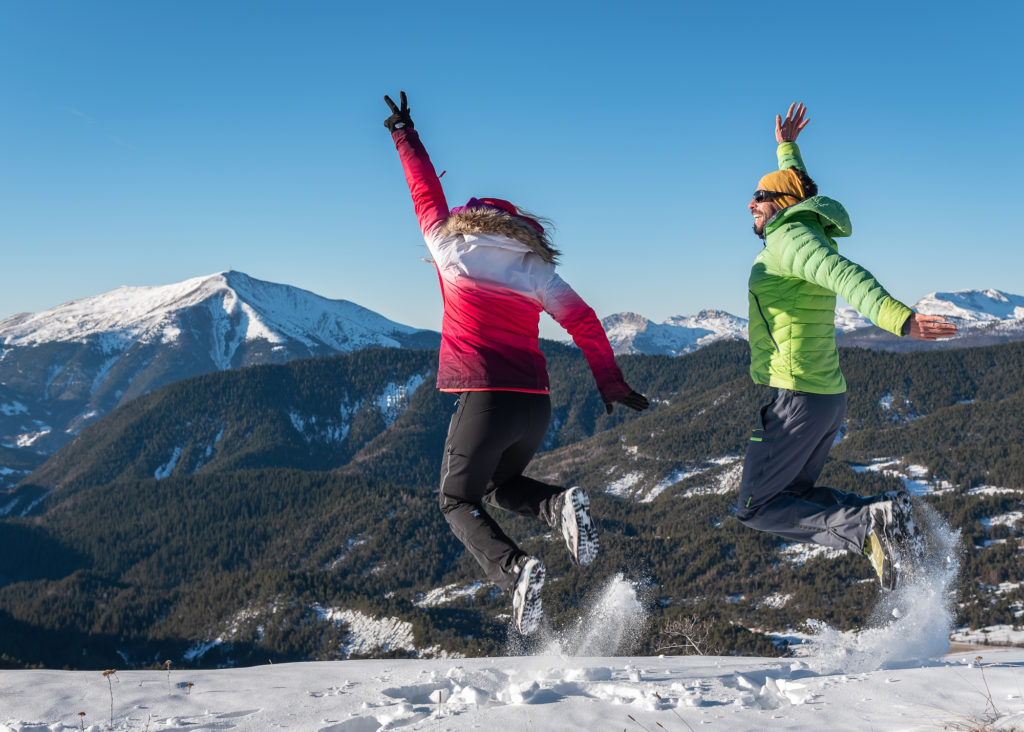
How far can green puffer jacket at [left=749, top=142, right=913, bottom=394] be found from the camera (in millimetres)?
6090

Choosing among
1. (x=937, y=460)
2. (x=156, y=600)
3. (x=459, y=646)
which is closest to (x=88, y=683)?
(x=459, y=646)

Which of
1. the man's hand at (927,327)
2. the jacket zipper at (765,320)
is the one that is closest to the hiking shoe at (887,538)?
the jacket zipper at (765,320)

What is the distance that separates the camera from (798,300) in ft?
21.2

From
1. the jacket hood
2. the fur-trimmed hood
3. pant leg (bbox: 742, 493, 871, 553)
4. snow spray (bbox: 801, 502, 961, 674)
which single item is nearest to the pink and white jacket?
the fur-trimmed hood

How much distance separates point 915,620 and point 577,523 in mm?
3982

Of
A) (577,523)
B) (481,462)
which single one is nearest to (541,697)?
(577,523)

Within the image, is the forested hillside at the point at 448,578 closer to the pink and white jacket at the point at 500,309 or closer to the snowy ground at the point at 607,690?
the snowy ground at the point at 607,690

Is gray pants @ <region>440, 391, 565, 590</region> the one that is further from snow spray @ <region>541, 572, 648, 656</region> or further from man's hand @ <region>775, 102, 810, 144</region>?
man's hand @ <region>775, 102, 810, 144</region>

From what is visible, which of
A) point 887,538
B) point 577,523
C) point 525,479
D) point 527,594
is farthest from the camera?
point 525,479

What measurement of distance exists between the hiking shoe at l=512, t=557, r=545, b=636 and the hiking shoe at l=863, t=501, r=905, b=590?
283 cm

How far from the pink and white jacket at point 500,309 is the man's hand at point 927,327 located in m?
2.04

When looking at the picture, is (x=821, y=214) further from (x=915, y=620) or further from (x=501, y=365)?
(x=915, y=620)

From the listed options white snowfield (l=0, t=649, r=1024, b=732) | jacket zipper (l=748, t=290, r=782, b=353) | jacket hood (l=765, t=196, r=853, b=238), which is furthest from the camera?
jacket zipper (l=748, t=290, r=782, b=353)

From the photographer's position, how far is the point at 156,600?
150500 millimetres
